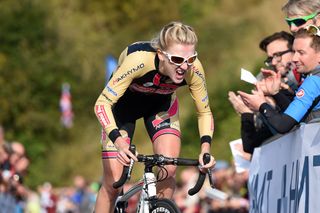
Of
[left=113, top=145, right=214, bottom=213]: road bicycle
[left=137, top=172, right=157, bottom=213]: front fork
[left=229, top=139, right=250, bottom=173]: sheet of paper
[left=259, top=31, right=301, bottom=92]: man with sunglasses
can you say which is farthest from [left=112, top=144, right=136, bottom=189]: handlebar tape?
[left=229, top=139, right=250, bottom=173]: sheet of paper

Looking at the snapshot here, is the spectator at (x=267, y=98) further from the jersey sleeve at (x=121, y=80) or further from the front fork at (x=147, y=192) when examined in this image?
the front fork at (x=147, y=192)

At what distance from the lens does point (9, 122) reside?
190 ft

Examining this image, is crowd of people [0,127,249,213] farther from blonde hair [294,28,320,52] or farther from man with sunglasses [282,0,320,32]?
blonde hair [294,28,320,52]

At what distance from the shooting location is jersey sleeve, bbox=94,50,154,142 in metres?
10.8

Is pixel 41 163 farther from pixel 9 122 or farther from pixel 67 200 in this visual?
pixel 67 200

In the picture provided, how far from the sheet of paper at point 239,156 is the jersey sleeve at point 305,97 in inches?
141

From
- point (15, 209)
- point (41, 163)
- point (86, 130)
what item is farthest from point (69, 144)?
point (15, 209)

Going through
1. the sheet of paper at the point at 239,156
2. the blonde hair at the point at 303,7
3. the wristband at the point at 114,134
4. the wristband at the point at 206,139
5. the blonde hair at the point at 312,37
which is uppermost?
the blonde hair at the point at 303,7

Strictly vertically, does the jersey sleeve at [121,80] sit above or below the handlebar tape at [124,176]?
above

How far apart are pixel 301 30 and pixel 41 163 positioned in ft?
139

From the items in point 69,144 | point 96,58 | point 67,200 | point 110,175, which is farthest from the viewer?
point 96,58

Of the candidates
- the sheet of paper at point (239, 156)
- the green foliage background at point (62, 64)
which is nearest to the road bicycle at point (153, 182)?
the sheet of paper at point (239, 156)

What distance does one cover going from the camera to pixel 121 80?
10758 mm

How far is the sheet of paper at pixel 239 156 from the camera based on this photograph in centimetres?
1316
